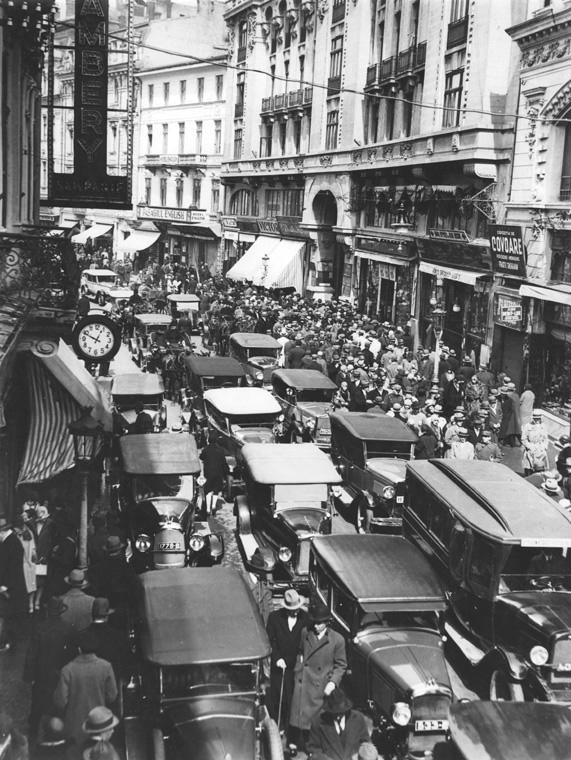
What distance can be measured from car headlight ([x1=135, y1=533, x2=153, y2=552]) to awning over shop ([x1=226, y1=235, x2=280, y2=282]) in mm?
35158

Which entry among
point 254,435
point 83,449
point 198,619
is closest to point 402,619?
point 198,619

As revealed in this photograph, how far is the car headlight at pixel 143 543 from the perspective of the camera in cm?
1139

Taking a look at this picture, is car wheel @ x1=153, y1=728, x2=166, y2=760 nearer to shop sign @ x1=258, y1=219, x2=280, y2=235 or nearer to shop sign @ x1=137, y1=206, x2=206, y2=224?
shop sign @ x1=258, y1=219, x2=280, y2=235

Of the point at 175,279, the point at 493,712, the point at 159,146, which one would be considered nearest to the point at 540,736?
the point at 493,712

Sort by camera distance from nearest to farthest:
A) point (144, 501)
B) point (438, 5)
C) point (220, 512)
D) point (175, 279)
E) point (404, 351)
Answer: point (144, 501) < point (220, 512) < point (404, 351) < point (438, 5) < point (175, 279)

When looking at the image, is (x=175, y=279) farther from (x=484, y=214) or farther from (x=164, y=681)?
(x=164, y=681)

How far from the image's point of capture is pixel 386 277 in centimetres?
3634

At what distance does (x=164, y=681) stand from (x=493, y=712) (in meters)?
2.81

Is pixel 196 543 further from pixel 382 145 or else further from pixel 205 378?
pixel 382 145

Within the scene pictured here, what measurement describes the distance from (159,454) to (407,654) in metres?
5.65

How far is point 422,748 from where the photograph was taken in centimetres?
833

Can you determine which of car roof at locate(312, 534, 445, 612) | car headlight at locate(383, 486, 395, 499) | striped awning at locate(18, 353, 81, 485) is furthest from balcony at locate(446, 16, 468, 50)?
car roof at locate(312, 534, 445, 612)

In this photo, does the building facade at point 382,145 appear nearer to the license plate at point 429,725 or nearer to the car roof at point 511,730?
the license plate at point 429,725

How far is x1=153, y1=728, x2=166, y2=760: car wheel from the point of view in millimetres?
7109
